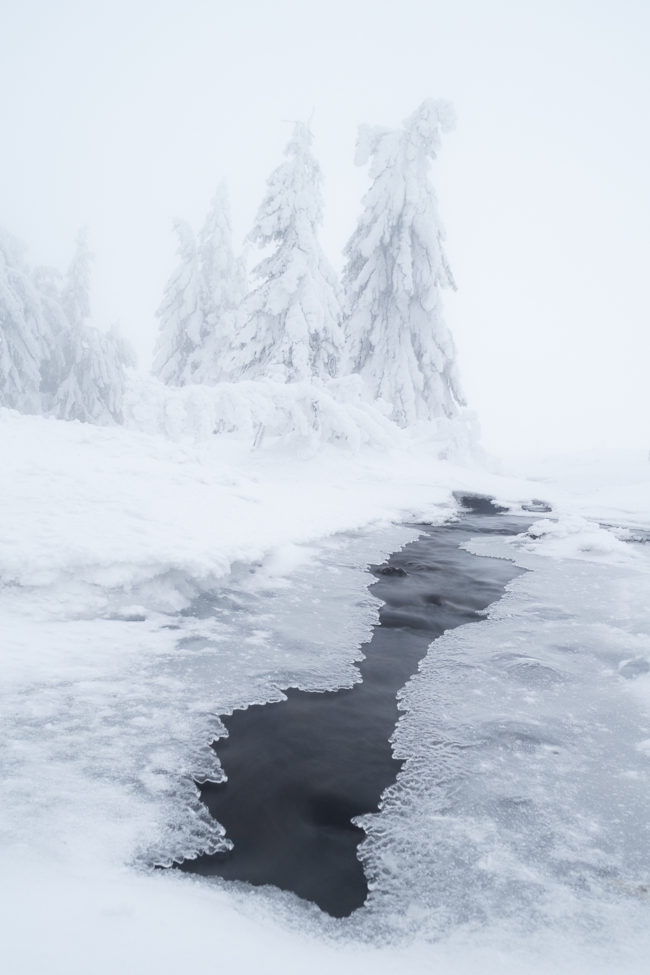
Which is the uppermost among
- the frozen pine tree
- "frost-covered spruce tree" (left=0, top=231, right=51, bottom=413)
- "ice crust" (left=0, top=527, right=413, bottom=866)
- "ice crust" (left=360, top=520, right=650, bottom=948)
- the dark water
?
the frozen pine tree

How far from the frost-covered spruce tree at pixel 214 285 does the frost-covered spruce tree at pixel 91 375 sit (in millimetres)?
4117

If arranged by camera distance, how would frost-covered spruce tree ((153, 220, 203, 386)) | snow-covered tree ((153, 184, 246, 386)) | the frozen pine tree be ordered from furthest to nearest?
1. frost-covered spruce tree ((153, 220, 203, 386))
2. snow-covered tree ((153, 184, 246, 386))
3. the frozen pine tree

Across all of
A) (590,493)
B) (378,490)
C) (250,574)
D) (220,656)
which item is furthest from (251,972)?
(590,493)

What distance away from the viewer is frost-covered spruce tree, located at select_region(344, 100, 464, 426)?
19859 mm

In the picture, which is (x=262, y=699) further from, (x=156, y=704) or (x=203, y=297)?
Answer: (x=203, y=297)

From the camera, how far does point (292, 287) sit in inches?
654

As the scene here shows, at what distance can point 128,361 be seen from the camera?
22.3m

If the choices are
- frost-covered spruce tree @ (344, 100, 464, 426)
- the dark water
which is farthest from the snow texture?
the dark water

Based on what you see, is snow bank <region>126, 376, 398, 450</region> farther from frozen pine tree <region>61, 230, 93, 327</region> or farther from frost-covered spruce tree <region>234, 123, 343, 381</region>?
frozen pine tree <region>61, 230, 93, 327</region>

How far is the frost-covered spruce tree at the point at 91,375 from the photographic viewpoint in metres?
21.7

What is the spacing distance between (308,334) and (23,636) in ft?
47.2

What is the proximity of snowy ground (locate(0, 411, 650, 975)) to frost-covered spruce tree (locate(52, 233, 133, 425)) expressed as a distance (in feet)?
50.8

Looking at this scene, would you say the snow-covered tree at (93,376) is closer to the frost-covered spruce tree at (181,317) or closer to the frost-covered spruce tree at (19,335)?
the frost-covered spruce tree at (19,335)

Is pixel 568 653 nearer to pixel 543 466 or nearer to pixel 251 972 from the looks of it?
pixel 251 972
